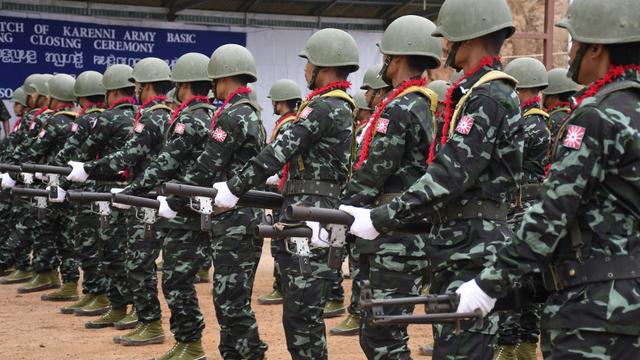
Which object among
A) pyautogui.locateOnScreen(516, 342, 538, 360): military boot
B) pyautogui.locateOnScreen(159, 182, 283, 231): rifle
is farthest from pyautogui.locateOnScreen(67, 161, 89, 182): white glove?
pyautogui.locateOnScreen(516, 342, 538, 360): military boot

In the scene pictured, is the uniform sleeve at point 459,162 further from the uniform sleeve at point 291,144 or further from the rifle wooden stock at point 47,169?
the rifle wooden stock at point 47,169

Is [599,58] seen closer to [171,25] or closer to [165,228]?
[165,228]

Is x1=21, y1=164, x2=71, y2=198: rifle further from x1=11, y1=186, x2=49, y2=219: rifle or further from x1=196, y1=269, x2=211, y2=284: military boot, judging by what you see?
x1=196, y1=269, x2=211, y2=284: military boot

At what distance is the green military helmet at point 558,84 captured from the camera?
940 centimetres

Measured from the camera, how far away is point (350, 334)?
911 cm

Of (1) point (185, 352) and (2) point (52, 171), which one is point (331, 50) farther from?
(2) point (52, 171)

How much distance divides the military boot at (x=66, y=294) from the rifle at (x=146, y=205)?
3.51 meters

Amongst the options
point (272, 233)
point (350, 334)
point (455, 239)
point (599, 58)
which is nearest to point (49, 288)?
point (350, 334)

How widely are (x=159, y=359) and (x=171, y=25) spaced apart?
1350 centimetres

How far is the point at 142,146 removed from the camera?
27.5ft

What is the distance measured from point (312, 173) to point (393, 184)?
99 cm

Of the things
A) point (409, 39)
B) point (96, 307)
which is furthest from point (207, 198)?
point (96, 307)

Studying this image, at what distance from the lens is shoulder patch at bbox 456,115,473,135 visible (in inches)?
168

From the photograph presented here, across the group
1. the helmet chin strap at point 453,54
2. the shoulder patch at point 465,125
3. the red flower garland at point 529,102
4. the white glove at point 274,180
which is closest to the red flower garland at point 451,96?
the helmet chin strap at point 453,54
